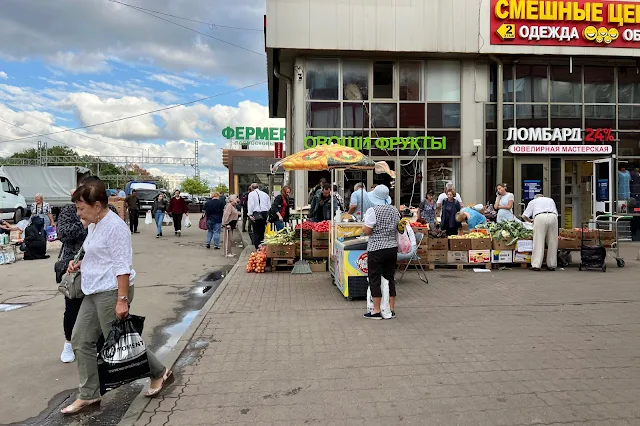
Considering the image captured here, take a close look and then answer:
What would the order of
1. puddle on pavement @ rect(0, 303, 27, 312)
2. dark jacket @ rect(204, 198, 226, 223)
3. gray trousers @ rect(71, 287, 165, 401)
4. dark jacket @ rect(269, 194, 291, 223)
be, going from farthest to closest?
dark jacket @ rect(204, 198, 226, 223)
dark jacket @ rect(269, 194, 291, 223)
puddle on pavement @ rect(0, 303, 27, 312)
gray trousers @ rect(71, 287, 165, 401)

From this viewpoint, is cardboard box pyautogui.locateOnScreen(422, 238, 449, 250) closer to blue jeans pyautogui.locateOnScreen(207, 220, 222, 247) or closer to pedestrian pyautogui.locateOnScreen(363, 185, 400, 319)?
pedestrian pyautogui.locateOnScreen(363, 185, 400, 319)

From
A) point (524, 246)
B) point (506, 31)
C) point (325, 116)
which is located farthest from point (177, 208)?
point (506, 31)

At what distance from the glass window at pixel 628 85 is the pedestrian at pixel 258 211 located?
43.1ft

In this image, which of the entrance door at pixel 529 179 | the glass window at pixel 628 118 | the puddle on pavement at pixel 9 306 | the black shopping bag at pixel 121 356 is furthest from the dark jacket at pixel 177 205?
the glass window at pixel 628 118

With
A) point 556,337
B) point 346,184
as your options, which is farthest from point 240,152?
point 556,337

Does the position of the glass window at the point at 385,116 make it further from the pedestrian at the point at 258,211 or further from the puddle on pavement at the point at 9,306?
the puddle on pavement at the point at 9,306

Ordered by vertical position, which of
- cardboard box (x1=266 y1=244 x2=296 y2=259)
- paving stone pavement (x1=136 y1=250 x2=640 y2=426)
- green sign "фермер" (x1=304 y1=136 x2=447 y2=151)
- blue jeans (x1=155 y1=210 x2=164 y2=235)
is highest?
green sign "фермер" (x1=304 y1=136 x2=447 y2=151)

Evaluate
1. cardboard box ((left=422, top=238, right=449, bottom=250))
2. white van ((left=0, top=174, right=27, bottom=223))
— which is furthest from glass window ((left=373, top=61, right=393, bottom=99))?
white van ((left=0, top=174, right=27, bottom=223))

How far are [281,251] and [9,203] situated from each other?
19570 millimetres

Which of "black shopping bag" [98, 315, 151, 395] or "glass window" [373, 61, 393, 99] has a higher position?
"glass window" [373, 61, 393, 99]

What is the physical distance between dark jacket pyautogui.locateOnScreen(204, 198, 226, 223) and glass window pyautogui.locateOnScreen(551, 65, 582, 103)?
11.8m

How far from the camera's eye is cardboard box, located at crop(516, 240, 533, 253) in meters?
10.5

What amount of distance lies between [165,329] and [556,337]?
15.3 ft

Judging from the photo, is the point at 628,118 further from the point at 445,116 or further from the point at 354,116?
the point at 354,116
